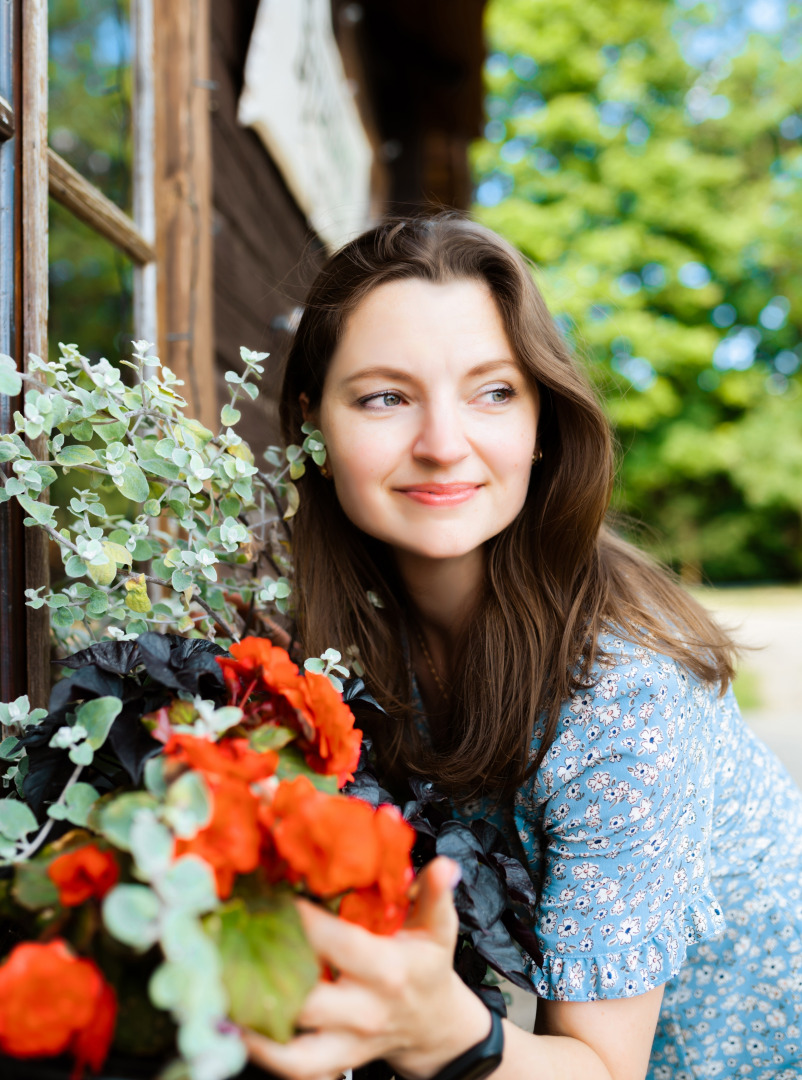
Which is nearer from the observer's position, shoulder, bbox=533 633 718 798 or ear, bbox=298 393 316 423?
shoulder, bbox=533 633 718 798

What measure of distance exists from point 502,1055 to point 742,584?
17.1 metres

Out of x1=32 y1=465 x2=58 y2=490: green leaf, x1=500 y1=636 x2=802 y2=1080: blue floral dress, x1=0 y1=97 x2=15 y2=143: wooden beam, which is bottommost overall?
x1=500 y1=636 x2=802 y2=1080: blue floral dress

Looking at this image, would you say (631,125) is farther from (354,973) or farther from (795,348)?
(354,973)

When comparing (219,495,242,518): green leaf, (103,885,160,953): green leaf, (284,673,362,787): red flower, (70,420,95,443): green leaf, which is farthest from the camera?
(219,495,242,518): green leaf

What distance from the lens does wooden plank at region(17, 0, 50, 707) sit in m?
A: 1.03

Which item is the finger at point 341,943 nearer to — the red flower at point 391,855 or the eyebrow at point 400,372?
the red flower at point 391,855

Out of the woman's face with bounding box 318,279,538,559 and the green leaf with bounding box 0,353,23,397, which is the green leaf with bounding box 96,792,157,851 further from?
the woman's face with bounding box 318,279,538,559

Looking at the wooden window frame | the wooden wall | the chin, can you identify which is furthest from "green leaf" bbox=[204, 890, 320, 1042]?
the wooden wall

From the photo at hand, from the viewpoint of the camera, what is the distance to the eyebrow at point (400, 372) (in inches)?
44.0

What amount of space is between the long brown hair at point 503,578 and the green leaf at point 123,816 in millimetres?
665

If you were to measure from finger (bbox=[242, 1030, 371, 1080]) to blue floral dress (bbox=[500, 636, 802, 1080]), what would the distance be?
46cm

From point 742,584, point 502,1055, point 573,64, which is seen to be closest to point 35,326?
point 502,1055

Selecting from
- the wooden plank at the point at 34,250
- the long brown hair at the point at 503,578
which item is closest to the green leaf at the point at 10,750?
the wooden plank at the point at 34,250

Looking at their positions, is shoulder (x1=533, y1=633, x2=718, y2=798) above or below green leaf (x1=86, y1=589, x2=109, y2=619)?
below
